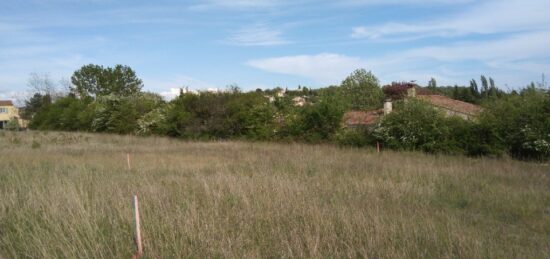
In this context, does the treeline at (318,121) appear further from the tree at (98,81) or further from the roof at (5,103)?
the roof at (5,103)

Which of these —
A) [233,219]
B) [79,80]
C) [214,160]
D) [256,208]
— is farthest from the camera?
[79,80]

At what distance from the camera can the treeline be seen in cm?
1798

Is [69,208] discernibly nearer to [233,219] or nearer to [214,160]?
[233,219]

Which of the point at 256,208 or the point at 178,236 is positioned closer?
the point at 178,236

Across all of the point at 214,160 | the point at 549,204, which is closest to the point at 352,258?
the point at 549,204

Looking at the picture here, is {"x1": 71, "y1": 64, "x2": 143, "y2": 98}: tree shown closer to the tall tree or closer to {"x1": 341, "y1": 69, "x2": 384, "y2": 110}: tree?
{"x1": 341, "y1": 69, "x2": 384, "y2": 110}: tree

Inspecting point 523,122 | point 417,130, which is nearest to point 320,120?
point 417,130

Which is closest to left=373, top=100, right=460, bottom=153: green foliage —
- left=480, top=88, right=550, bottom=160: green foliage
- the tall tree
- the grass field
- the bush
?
the bush

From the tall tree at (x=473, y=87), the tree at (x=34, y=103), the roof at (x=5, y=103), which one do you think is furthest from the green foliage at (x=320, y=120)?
the roof at (x=5, y=103)

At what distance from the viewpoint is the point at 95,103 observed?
48406 millimetres

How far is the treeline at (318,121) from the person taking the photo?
708 inches

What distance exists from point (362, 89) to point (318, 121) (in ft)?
148

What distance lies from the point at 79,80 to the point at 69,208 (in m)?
85.4

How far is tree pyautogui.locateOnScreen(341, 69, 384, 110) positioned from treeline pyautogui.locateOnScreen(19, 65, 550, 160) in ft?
35.6
